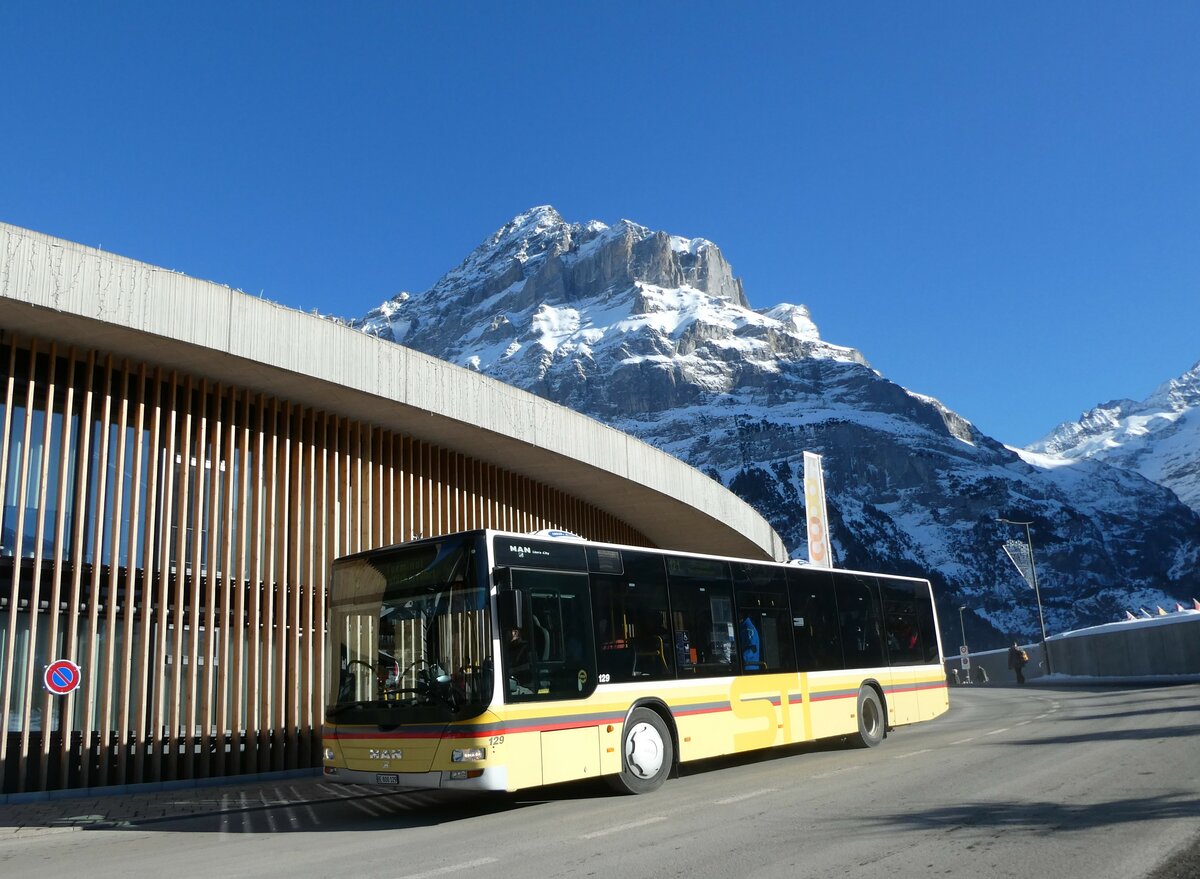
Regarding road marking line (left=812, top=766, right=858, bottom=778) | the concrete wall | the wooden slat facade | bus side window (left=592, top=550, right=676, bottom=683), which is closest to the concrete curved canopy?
the wooden slat facade

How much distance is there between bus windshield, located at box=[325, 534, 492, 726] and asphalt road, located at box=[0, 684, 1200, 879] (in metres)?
1.05

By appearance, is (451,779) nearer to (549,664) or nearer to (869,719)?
(549,664)

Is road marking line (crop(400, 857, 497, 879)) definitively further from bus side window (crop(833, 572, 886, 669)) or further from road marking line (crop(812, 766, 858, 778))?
bus side window (crop(833, 572, 886, 669))

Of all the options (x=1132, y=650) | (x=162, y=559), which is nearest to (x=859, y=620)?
(x=162, y=559)

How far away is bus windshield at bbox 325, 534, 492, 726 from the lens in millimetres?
8695

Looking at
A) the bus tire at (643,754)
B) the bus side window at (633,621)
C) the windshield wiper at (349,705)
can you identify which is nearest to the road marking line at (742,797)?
the bus tire at (643,754)

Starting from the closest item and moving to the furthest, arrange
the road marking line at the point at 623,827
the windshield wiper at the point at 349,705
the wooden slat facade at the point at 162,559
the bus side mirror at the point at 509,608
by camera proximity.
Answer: the road marking line at the point at 623,827 → the bus side mirror at the point at 509,608 → the windshield wiper at the point at 349,705 → the wooden slat facade at the point at 162,559

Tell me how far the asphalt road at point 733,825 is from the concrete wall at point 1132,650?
67.8 ft

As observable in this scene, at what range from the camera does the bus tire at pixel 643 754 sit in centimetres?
987

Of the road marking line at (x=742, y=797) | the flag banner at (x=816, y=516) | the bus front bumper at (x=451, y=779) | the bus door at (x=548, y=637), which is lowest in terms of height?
the road marking line at (x=742, y=797)

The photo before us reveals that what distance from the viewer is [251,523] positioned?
46.2 ft

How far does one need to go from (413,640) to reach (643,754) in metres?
2.72

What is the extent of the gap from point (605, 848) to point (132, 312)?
8.62m

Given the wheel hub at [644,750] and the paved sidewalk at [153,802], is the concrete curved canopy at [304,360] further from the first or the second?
the wheel hub at [644,750]
